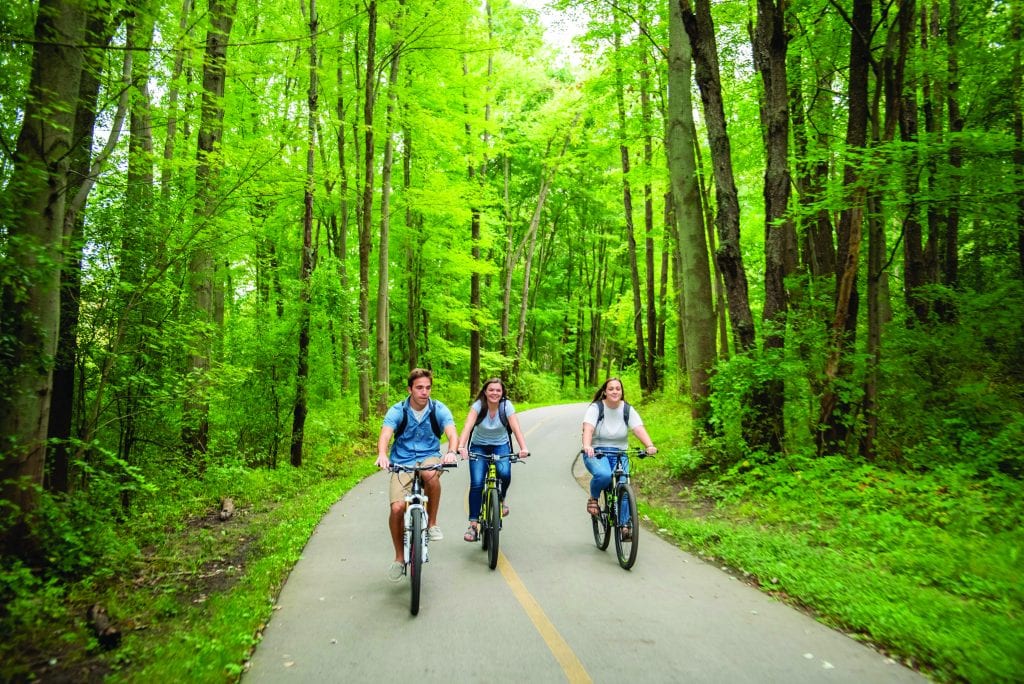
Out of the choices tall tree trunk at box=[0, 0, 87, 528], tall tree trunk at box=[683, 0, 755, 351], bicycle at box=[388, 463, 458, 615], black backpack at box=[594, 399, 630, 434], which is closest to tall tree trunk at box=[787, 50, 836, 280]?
tall tree trunk at box=[683, 0, 755, 351]

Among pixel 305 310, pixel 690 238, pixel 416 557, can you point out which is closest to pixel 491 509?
pixel 416 557

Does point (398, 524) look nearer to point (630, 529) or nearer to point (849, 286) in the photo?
point (630, 529)

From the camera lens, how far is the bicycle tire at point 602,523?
22.4 feet

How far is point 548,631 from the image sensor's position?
4586mm

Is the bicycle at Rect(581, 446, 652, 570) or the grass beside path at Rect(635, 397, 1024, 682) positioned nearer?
the grass beside path at Rect(635, 397, 1024, 682)

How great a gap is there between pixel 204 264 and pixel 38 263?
239 inches

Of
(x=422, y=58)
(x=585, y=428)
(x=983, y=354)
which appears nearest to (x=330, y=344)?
(x=422, y=58)

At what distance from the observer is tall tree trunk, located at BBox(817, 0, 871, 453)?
914cm

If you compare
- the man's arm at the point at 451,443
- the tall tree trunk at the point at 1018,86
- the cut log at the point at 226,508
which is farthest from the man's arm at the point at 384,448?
the tall tree trunk at the point at 1018,86

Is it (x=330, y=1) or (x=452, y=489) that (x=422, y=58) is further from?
(x=452, y=489)

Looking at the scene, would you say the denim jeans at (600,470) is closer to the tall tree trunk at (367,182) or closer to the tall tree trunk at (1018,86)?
the tall tree trunk at (1018,86)

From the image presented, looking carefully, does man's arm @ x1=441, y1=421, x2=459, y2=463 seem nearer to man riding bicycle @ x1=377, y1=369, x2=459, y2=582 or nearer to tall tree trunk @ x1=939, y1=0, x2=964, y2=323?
man riding bicycle @ x1=377, y1=369, x2=459, y2=582

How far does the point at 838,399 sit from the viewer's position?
9180 mm

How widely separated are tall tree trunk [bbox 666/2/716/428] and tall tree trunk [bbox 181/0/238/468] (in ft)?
27.0
